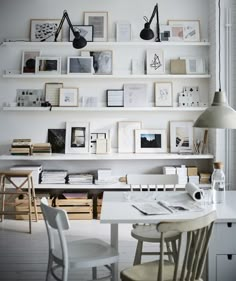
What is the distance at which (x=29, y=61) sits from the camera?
221 inches

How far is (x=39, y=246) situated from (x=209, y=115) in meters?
2.33

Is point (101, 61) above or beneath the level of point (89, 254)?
above

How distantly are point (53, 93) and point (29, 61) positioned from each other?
19.9 inches

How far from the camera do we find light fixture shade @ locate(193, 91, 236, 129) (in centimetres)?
292

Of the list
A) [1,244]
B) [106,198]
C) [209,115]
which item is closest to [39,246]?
[1,244]

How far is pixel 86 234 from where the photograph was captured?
478 centimetres

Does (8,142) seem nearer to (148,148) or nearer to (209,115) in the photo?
(148,148)

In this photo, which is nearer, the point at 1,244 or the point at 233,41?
the point at 1,244

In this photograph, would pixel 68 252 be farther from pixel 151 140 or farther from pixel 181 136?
pixel 181 136

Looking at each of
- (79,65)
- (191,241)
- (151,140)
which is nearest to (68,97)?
(79,65)

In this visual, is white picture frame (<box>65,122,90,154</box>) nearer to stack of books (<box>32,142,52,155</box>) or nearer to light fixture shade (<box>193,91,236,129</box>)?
stack of books (<box>32,142,52,155</box>)

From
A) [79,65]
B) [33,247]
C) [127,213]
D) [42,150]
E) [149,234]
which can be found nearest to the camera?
[127,213]

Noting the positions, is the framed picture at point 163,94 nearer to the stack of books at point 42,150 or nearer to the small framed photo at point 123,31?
the small framed photo at point 123,31

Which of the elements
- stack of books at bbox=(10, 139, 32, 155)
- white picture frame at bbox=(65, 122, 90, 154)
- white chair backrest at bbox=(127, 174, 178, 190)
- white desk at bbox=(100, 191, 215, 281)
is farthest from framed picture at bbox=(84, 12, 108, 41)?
white desk at bbox=(100, 191, 215, 281)
